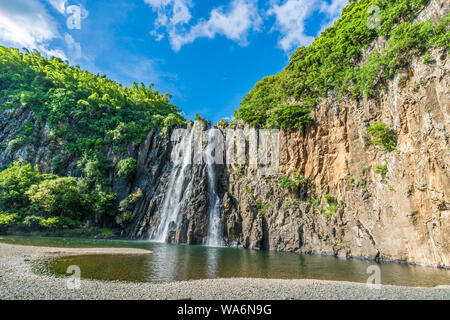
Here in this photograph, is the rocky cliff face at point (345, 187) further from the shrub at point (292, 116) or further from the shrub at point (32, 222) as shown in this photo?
the shrub at point (32, 222)

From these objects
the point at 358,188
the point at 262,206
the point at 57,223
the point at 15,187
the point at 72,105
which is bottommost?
the point at 57,223

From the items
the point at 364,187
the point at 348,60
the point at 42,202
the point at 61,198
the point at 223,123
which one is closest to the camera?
the point at 364,187

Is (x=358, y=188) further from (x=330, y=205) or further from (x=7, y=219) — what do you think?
(x=7, y=219)

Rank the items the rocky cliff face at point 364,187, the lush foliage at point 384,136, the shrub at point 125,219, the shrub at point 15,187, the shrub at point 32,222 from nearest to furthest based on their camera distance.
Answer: the rocky cliff face at point 364,187
the lush foliage at point 384,136
the shrub at point 32,222
the shrub at point 15,187
the shrub at point 125,219

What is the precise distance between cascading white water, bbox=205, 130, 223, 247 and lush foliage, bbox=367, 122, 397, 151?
1752cm

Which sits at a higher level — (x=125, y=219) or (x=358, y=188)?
(x=358, y=188)

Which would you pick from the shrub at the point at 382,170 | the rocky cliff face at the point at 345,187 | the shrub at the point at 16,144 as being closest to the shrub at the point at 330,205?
the rocky cliff face at the point at 345,187

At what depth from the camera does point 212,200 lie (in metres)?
27.0

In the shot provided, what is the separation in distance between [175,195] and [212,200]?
538 centimetres

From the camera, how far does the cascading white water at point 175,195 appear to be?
26.7 m

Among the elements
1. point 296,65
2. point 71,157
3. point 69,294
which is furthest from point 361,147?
point 71,157

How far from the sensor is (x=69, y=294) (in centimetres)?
636

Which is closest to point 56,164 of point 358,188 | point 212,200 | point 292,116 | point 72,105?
point 72,105

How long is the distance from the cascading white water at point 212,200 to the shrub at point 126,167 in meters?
11.8
